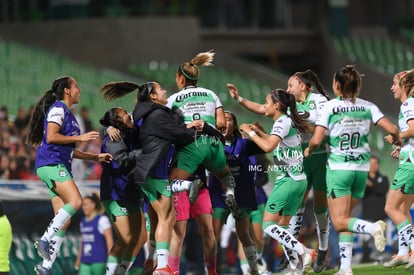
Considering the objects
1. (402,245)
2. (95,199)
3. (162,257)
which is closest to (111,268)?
(162,257)

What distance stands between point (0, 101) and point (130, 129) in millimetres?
14293

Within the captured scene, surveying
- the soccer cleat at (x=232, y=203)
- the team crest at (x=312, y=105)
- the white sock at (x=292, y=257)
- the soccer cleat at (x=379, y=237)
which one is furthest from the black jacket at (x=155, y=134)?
the soccer cleat at (x=379, y=237)

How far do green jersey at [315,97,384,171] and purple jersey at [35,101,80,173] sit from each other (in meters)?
2.79

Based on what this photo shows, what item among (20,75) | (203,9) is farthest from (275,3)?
(20,75)

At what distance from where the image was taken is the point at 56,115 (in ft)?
48.6

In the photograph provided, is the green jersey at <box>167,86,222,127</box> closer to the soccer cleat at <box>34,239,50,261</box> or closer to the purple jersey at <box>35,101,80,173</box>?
the purple jersey at <box>35,101,80,173</box>

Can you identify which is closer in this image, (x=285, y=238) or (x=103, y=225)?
(x=285, y=238)

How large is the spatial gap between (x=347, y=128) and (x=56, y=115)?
10.6 feet

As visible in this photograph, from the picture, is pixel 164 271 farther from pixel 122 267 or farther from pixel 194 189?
pixel 122 267

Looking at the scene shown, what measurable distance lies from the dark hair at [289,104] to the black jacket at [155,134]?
102cm

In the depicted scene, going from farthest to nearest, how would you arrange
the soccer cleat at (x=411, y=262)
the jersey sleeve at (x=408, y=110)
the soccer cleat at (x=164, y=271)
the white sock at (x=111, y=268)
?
1. the white sock at (x=111, y=268)
2. the soccer cleat at (x=411, y=262)
3. the jersey sleeve at (x=408, y=110)
4. the soccer cleat at (x=164, y=271)

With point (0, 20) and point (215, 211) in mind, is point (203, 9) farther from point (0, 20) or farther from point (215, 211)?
point (215, 211)

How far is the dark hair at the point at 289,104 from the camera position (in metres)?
14.7

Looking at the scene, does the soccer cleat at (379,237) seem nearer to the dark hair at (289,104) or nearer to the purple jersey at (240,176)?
the dark hair at (289,104)
